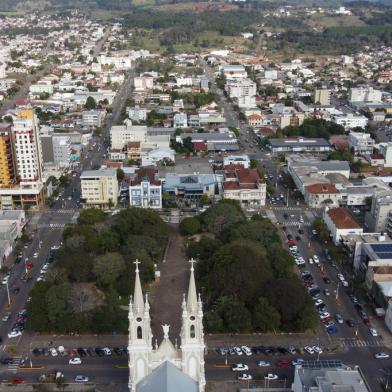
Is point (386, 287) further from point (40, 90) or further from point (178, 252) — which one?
point (40, 90)

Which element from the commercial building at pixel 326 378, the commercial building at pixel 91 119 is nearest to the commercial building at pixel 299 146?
the commercial building at pixel 91 119

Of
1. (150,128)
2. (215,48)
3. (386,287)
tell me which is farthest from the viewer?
(215,48)

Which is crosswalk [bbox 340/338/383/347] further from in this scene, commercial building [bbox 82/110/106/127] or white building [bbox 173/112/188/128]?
commercial building [bbox 82/110/106/127]

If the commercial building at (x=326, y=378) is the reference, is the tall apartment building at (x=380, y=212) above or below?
below

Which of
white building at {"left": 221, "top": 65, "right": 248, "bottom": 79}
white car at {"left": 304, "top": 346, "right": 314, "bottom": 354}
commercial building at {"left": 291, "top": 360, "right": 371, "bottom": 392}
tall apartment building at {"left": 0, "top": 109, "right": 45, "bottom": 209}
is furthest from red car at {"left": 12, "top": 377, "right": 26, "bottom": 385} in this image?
white building at {"left": 221, "top": 65, "right": 248, "bottom": 79}

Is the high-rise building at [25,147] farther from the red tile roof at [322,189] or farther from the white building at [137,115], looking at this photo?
the white building at [137,115]

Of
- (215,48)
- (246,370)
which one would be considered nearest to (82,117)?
(246,370)

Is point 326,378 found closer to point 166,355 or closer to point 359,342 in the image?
point 359,342

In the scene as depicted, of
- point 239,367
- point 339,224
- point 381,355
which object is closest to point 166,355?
point 239,367
